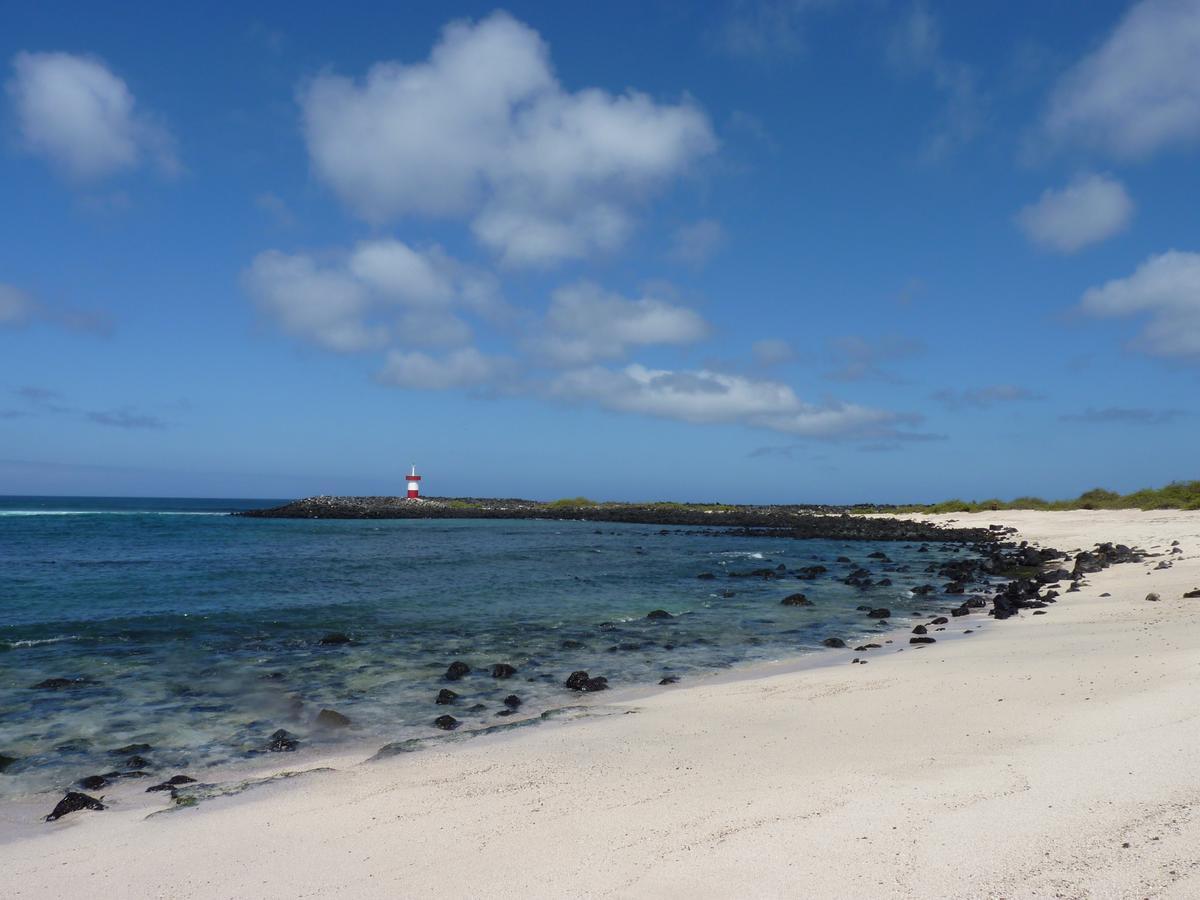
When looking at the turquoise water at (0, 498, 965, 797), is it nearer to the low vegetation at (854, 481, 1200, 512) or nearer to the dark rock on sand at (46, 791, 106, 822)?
the dark rock on sand at (46, 791, 106, 822)

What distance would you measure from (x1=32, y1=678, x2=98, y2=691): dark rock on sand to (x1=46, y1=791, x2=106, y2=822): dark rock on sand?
21.1 feet

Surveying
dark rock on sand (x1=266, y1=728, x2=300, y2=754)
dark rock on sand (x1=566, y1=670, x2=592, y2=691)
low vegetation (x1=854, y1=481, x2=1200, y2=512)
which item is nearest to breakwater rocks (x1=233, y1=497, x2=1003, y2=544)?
low vegetation (x1=854, y1=481, x2=1200, y2=512)

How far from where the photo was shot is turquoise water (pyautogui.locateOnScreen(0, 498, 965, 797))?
35.2 feet

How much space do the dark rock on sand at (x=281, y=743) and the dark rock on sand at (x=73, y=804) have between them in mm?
2163

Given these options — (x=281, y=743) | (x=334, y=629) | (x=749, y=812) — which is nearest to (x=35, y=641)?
(x=334, y=629)

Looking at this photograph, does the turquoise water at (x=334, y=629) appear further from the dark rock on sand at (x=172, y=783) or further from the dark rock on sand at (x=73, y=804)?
the dark rock on sand at (x=73, y=804)

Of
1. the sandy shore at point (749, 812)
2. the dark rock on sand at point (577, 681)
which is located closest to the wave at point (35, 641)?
the sandy shore at point (749, 812)

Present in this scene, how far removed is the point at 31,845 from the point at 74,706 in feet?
20.4

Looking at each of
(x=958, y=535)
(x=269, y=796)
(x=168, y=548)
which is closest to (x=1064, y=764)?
(x=269, y=796)

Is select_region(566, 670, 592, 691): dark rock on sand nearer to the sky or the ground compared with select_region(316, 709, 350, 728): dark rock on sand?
nearer to the sky

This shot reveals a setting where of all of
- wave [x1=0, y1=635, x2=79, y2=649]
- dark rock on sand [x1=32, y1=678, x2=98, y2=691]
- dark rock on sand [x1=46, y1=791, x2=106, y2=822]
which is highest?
dark rock on sand [x1=46, y1=791, x2=106, y2=822]

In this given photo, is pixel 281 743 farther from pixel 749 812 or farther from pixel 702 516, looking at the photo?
pixel 702 516

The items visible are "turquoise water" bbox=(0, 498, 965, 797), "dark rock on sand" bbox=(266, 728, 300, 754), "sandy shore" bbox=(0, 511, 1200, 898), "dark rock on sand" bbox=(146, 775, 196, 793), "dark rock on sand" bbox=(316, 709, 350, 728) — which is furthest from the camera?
"turquoise water" bbox=(0, 498, 965, 797)

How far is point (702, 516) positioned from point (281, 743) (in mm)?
75129
